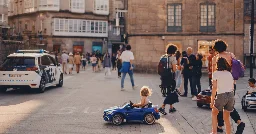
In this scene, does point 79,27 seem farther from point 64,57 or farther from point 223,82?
point 223,82

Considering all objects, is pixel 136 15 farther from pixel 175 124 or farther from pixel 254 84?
pixel 175 124

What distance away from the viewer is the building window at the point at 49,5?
63250mm

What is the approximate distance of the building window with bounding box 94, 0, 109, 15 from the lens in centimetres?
6725

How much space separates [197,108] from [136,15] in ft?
65.3

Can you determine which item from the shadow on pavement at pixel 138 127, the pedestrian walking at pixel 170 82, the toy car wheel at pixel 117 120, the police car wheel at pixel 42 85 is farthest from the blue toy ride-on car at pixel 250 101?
the police car wheel at pixel 42 85

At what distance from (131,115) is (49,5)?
183 ft

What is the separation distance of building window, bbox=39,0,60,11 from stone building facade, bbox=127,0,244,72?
33445 millimetres

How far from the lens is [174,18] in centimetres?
3133

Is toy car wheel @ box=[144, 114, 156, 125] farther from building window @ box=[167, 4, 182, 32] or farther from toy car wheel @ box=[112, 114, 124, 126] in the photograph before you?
building window @ box=[167, 4, 182, 32]

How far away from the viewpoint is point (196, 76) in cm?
1536

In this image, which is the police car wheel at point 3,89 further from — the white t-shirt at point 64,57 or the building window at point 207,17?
the building window at point 207,17

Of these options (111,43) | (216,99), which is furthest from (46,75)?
(111,43)

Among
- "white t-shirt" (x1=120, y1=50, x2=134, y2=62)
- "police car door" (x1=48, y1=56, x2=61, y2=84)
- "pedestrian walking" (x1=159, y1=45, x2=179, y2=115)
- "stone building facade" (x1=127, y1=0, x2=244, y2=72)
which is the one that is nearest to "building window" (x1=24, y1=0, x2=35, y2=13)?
"stone building facade" (x1=127, y1=0, x2=244, y2=72)

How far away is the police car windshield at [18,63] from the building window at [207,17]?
16913mm
